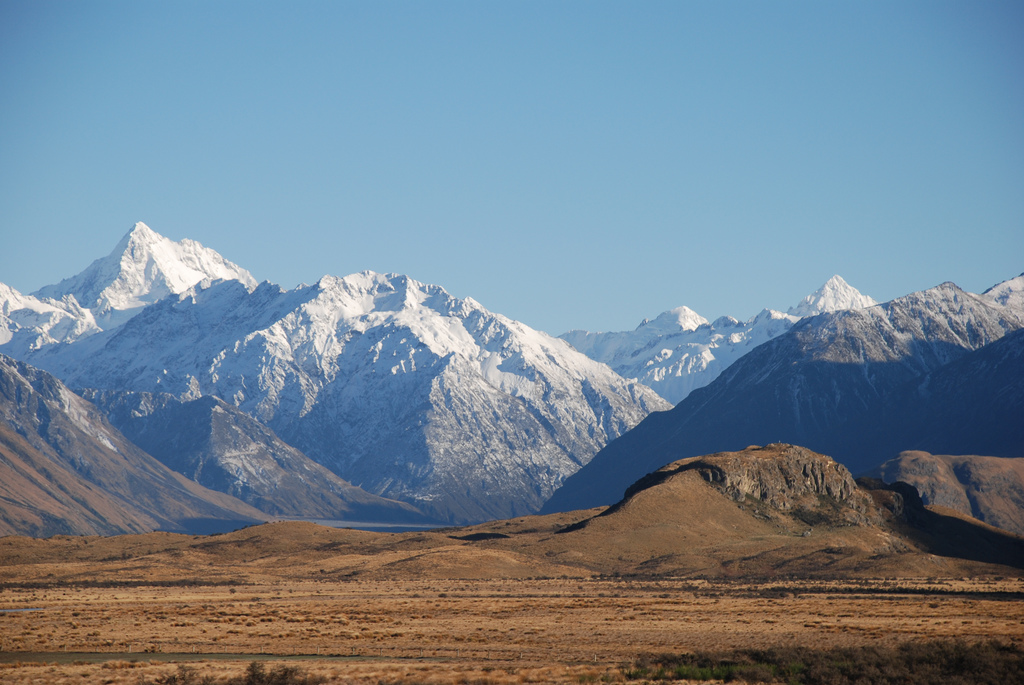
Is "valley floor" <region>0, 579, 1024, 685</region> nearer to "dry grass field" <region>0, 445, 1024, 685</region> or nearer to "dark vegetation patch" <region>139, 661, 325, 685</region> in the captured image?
"dry grass field" <region>0, 445, 1024, 685</region>

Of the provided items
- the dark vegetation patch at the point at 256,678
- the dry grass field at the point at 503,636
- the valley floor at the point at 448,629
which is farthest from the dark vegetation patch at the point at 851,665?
the dark vegetation patch at the point at 256,678

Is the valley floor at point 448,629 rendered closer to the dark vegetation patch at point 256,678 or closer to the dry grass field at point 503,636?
the dry grass field at point 503,636

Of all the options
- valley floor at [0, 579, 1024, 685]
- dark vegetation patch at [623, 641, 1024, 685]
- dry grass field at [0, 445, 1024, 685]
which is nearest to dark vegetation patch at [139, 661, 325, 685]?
dry grass field at [0, 445, 1024, 685]

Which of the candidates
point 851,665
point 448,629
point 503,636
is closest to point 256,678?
point 503,636

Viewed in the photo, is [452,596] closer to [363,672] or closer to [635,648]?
[635,648]

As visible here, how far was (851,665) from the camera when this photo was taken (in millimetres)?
86188

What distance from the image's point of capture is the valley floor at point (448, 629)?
90.6 metres

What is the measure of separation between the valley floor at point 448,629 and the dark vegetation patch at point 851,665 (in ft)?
13.2

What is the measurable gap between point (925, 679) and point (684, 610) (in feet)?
194

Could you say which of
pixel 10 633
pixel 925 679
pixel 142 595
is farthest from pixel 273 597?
pixel 925 679

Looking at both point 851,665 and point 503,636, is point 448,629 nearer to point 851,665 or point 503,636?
point 503,636

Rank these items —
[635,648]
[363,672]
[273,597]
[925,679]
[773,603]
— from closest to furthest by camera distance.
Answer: [925,679] < [363,672] < [635,648] < [773,603] < [273,597]

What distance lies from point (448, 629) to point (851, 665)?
46.4 meters

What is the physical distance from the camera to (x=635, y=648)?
4139 inches
